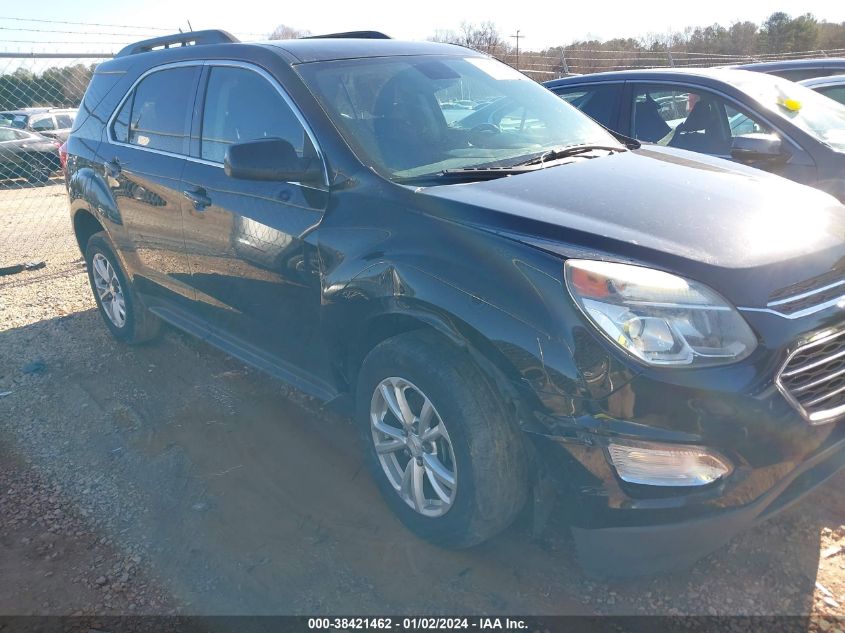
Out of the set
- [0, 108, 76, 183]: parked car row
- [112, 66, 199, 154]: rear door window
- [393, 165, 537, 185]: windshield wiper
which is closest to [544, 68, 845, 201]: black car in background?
[393, 165, 537, 185]: windshield wiper

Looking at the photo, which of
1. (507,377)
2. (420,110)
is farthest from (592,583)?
(420,110)

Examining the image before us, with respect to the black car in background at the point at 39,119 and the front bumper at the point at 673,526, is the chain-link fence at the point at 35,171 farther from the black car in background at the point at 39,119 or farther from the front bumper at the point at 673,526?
the front bumper at the point at 673,526

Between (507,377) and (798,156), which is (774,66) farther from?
(507,377)

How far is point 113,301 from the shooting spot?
5.36m

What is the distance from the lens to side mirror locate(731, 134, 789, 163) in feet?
15.4

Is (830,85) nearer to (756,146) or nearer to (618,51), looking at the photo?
(756,146)

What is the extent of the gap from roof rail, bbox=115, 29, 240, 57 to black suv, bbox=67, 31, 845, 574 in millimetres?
94

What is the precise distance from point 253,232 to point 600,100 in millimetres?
3578

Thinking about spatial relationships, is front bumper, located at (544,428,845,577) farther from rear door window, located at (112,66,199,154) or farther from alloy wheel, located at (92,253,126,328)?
alloy wheel, located at (92,253,126,328)

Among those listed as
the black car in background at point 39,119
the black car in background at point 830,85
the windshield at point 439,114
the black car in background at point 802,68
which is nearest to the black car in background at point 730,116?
the black car in background at point 830,85

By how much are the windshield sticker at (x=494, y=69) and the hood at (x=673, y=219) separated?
45.3 inches

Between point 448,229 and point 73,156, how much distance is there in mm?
3797

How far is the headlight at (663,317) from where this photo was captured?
7.41 ft

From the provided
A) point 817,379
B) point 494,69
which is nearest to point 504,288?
point 817,379
